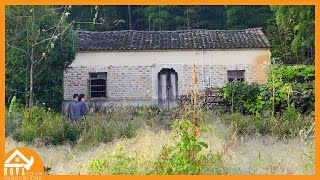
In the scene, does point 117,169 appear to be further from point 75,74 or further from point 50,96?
point 75,74

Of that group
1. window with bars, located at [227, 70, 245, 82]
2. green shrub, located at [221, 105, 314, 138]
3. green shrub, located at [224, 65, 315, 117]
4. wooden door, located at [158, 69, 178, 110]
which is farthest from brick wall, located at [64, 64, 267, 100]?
green shrub, located at [221, 105, 314, 138]

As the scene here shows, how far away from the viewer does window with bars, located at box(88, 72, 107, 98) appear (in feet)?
60.3

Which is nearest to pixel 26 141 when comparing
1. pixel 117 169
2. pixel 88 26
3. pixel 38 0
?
pixel 117 169

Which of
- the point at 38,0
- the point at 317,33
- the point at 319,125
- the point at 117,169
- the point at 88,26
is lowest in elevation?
the point at 117,169

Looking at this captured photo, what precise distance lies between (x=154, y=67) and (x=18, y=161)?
13308mm

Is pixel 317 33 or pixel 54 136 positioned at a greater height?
pixel 317 33

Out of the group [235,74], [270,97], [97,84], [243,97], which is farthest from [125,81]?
[270,97]

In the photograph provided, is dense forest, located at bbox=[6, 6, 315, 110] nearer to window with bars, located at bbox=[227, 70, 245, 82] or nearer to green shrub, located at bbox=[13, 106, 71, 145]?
green shrub, located at bbox=[13, 106, 71, 145]

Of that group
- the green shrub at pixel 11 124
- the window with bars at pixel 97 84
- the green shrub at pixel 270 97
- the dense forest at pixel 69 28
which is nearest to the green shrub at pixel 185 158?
the dense forest at pixel 69 28

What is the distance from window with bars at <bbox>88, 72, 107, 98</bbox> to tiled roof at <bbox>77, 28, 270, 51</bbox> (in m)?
1.15

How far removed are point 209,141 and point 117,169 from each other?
2.14 metres

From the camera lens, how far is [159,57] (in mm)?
18188

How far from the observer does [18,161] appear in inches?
200

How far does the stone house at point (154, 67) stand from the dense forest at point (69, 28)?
1.27 metres
